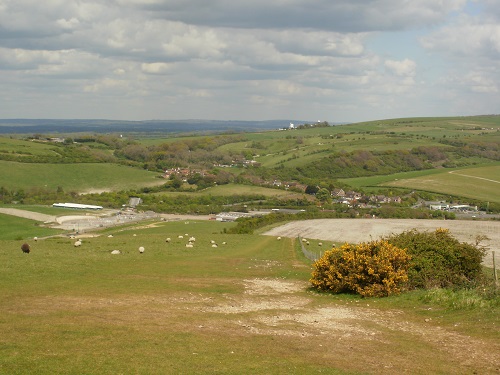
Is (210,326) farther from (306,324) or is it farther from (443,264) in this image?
(443,264)

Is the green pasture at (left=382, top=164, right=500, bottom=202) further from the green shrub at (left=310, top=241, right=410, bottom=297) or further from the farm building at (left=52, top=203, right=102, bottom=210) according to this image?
the green shrub at (left=310, top=241, right=410, bottom=297)

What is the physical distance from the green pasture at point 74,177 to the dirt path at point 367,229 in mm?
55272

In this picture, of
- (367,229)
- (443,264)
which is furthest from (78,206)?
(443,264)

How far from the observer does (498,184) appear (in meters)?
109

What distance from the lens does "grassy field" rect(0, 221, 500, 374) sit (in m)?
13.2

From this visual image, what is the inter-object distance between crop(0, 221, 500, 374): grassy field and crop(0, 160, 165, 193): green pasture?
3514 inches

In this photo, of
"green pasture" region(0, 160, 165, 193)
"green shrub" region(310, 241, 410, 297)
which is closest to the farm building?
"green pasture" region(0, 160, 165, 193)

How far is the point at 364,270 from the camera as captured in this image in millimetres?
23547

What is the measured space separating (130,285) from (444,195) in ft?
290

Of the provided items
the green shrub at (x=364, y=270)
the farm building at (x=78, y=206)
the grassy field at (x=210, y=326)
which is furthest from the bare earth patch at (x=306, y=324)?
the farm building at (x=78, y=206)

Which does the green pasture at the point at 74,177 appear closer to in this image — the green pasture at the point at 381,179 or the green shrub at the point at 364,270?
the green pasture at the point at 381,179

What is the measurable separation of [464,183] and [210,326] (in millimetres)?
101210

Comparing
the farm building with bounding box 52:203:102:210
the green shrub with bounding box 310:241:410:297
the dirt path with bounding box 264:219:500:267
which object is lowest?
the farm building with bounding box 52:203:102:210

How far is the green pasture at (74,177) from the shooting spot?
113 metres
